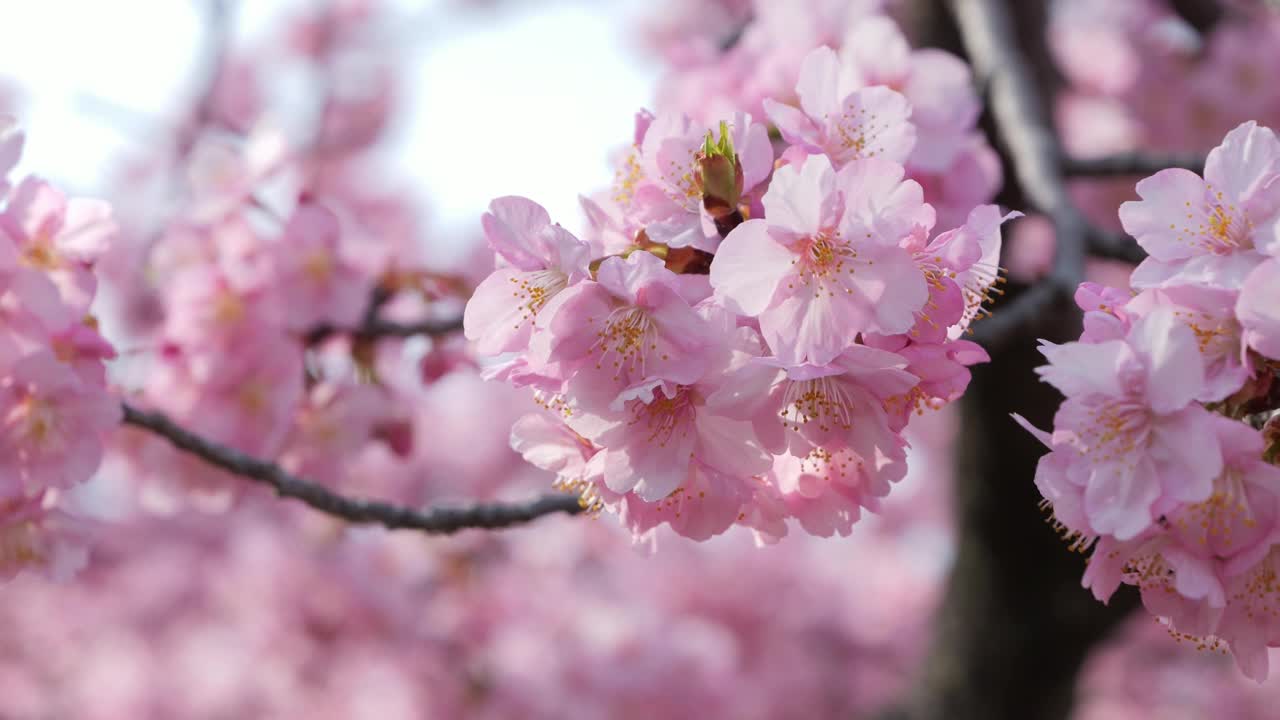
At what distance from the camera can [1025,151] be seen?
188 cm

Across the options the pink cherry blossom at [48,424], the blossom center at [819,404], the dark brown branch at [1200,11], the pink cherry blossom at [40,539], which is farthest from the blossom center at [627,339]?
the dark brown branch at [1200,11]

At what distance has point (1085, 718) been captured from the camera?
19.6 feet

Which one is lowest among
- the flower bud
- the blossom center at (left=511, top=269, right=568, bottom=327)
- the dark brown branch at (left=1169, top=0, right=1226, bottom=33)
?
the dark brown branch at (left=1169, top=0, right=1226, bottom=33)

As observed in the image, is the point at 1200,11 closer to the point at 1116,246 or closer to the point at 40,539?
the point at 1116,246

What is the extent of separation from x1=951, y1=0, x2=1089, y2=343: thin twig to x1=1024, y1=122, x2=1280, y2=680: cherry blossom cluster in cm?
41

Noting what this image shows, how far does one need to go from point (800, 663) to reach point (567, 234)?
201 inches

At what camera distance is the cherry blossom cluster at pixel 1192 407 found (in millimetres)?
754

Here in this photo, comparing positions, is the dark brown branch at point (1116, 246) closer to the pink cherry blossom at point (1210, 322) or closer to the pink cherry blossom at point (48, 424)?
the pink cherry blossom at point (1210, 322)

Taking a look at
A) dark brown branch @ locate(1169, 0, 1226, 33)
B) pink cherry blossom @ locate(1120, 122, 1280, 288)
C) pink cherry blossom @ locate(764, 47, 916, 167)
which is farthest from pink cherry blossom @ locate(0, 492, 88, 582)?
dark brown branch @ locate(1169, 0, 1226, 33)

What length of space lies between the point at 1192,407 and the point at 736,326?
0.35 m

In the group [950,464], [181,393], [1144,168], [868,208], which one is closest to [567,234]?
[868,208]

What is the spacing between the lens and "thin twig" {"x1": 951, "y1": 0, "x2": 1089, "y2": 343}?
1.42 m

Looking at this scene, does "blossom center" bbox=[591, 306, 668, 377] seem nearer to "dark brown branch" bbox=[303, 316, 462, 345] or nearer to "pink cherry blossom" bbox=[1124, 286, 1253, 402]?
"pink cherry blossom" bbox=[1124, 286, 1253, 402]

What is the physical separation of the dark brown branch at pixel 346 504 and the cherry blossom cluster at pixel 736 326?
0.40m
